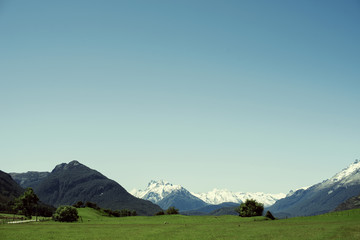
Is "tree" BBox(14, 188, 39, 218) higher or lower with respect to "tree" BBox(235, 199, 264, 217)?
higher

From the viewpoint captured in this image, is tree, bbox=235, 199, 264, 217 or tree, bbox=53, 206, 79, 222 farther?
tree, bbox=235, 199, 264, 217

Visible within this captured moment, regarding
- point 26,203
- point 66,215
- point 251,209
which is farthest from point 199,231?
point 26,203

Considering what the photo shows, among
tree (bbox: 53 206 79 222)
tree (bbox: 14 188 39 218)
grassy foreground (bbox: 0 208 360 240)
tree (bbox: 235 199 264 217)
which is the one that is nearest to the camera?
grassy foreground (bbox: 0 208 360 240)

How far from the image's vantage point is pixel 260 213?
146m

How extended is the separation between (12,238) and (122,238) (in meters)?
23.0

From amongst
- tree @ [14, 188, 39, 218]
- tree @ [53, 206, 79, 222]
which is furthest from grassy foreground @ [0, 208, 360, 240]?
tree @ [14, 188, 39, 218]

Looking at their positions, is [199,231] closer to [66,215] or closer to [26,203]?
[66,215]

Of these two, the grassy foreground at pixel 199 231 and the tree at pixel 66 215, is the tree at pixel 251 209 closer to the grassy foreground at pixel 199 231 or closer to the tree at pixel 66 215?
the grassy foreground at pixel 199 231

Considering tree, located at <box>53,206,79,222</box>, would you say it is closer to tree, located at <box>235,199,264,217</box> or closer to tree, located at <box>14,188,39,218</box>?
tree, located at <box>14,188,39,218</box>

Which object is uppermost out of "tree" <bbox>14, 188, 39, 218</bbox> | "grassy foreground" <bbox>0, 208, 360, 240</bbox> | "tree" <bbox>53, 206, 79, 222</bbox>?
"tree" <bbox>14, 188, 39, 218</bbox>

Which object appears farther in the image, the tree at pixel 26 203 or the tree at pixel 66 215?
the tree at pixel 26 203


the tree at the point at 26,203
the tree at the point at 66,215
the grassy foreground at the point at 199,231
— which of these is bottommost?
the grassy foreground at the point at 199,231

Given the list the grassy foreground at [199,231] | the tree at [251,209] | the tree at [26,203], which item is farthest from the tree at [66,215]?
the tree at [251,209]

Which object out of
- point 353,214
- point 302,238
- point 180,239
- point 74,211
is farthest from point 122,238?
point 353,214
